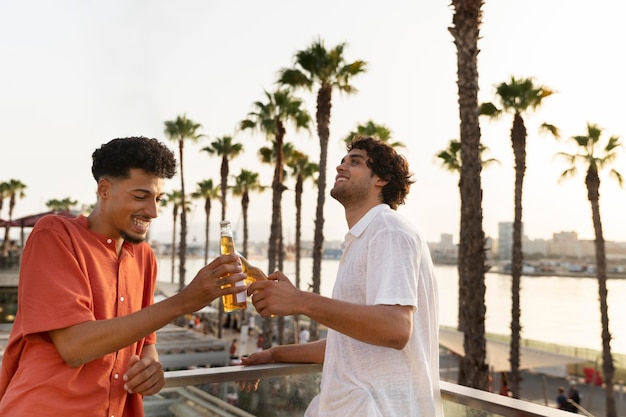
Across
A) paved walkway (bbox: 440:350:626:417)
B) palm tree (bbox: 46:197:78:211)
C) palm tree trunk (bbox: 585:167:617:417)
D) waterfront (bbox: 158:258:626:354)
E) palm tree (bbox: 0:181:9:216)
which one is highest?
palm tree (bbox: 0:181:9:216)

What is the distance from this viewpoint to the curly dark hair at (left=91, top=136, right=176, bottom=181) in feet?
5.98

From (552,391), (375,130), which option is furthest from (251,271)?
(552,391)

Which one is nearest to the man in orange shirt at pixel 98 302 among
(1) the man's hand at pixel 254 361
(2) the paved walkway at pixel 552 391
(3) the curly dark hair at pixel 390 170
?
(3) the curly dark hair at pixel 390 170

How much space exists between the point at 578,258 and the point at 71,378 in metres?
218

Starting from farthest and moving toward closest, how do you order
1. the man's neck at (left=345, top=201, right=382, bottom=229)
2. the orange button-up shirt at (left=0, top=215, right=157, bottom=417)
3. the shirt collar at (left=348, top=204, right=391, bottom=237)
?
the man's neck at (left=345, top=201, right=382, bottom=229) → the shirt collar at (left=348, top=204, right=391, bottom=237) → the orange button-up shirt at (left=0, top=215, right=157, bottom=417)

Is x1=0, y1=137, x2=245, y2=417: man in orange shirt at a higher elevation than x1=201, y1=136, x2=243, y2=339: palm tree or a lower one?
lower

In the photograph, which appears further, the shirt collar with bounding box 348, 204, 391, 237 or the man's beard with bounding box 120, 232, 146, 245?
the shirt collar with bounding box 348, 204, 391, 237

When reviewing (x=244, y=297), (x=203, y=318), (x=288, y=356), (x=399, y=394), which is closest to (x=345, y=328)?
(x=399, y=394)

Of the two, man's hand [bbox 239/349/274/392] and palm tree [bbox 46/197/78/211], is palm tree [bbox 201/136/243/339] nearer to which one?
man's hand [bbox 239/349/274/392]

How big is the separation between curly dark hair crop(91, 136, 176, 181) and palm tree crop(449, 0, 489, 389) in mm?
8812

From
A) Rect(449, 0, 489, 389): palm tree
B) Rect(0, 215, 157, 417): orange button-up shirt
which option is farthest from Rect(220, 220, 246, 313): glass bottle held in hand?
Rect(449, 0, 489, 389): palm tree

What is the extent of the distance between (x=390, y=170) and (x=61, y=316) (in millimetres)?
1362

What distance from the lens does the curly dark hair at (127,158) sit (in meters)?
1.82

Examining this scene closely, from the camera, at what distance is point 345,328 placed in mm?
1730
